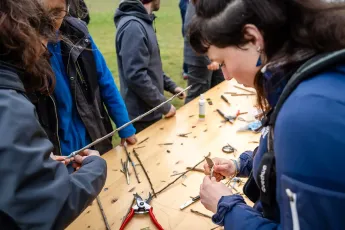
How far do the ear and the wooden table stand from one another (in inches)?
35.5

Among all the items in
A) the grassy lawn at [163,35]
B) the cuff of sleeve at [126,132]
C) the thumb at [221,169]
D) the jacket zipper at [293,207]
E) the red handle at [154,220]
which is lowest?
the grassy lawn at [163,35]

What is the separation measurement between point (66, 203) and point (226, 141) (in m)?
1.41

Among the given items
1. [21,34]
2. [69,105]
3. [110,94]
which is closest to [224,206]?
[21,34]

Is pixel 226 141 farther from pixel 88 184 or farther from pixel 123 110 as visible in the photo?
pixel 88 184

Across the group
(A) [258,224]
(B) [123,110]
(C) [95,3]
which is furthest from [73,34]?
(C) [95,3]

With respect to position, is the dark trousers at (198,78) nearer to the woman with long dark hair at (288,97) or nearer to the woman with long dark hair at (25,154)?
the woman with long dark hair at (288,97)

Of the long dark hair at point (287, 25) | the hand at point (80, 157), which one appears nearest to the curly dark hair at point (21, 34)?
the hand at point (80, 157)

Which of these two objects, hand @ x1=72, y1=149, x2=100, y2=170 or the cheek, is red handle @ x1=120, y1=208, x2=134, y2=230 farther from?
the cheek

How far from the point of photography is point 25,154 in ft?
3.23

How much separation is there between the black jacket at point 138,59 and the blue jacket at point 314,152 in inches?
74.2

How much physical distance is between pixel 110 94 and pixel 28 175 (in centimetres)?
142

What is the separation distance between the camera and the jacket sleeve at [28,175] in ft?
3.16

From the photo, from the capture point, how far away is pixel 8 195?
37.7 inches

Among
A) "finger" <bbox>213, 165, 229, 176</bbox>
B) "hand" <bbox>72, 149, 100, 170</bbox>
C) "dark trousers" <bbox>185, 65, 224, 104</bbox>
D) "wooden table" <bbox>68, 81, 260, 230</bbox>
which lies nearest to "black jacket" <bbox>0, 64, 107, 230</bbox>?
"hand" <bbox>72, 149, 100, 170</bbox>
